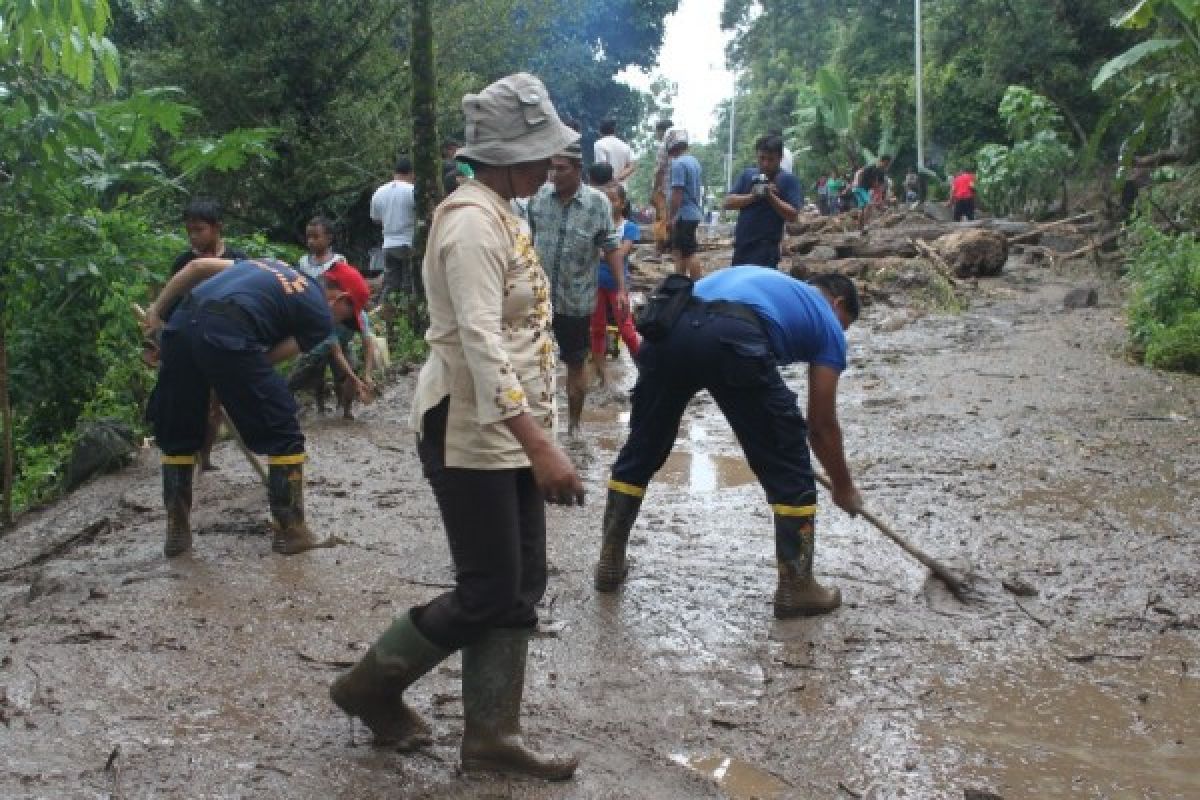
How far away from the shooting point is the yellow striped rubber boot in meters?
4.78

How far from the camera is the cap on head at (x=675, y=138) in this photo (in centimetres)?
1363

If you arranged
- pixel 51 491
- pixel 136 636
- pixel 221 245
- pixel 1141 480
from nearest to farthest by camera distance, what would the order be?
pixel 136 636
pixel 221 245
pixel 1141 480
pixel 51 491

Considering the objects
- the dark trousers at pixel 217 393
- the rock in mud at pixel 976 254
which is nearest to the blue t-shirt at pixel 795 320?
the dark trousers at pixel 217 393

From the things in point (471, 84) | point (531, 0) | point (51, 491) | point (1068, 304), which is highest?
point (531, 0)

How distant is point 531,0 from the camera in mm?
19953

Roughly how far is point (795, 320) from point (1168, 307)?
727cm

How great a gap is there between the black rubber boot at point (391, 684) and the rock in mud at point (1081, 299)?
1229 cm

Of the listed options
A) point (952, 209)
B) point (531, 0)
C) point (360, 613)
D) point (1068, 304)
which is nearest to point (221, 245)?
point (360, 613)

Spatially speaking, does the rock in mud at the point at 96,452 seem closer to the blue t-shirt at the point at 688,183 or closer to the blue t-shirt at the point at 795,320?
the blue t-shirt at the point at 795,320

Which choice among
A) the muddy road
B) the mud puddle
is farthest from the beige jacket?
the mud puddle

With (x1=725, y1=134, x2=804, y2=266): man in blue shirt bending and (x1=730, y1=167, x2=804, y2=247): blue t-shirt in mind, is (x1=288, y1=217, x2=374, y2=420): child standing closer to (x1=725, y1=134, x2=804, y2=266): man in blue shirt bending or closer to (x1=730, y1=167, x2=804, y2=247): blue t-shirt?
(x1=725, y1=134, x2=804, y2=266): man in blue shirt bending

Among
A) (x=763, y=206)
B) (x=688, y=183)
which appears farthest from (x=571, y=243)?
(x=688, y=183)

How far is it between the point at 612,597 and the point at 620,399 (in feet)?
16.0

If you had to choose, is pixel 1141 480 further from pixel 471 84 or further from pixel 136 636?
pixel 471 84
